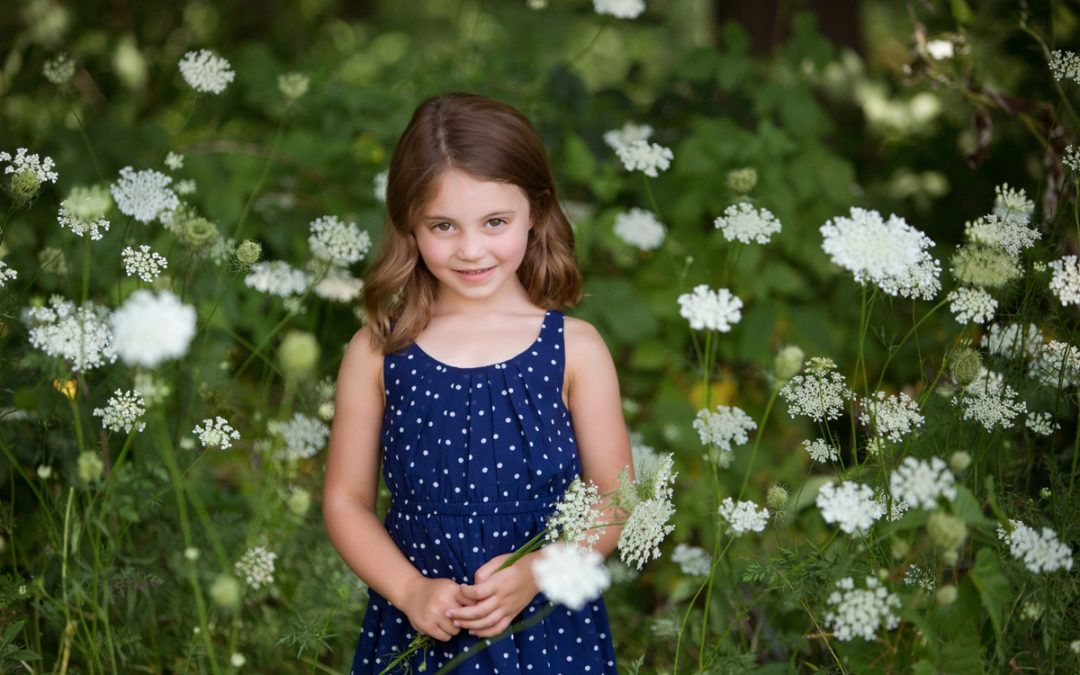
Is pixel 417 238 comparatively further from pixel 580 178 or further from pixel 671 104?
pixel 671 104

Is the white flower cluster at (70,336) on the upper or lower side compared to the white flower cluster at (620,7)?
lower

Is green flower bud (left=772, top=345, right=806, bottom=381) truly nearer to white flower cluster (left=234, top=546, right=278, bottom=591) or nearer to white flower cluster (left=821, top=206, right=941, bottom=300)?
white flower cluster (left=821, top=206, right=941, bottom=300)

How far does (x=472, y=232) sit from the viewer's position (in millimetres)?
1658

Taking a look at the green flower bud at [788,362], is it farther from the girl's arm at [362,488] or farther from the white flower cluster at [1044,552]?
the girl's arm at [362,488]

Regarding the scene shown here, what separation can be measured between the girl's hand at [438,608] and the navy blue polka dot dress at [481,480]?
98 millimetres

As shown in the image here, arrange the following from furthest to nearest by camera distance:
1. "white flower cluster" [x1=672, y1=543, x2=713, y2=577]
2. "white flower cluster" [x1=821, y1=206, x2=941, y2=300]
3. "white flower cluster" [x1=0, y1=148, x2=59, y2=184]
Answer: "white flower cluster" [x1=672, y1=543, x2=713, y2=577]
"white flower cluster" [x1=0, y1=148, x2=59, y2=184]
"white flower cluster" [x1=821, y1=206, x2=941, y2=300]

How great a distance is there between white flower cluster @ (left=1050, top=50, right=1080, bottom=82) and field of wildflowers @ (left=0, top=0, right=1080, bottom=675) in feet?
0.05

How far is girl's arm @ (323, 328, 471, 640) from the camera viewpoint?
5.37 ft

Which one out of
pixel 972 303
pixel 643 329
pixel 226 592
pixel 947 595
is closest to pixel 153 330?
pixel 226 592

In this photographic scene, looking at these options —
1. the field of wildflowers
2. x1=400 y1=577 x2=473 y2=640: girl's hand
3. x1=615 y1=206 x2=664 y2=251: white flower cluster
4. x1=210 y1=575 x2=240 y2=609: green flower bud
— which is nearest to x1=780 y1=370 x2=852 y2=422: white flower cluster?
the field of wildflowers

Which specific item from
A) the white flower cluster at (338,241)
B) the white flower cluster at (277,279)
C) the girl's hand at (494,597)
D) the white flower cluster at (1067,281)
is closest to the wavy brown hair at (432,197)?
the white flower cluster at (338,241)

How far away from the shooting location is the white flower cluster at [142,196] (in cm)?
173

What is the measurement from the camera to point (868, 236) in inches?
51.1

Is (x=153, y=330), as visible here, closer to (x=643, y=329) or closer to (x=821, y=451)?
(x=821, y=451)
